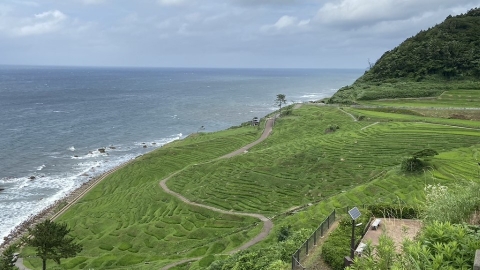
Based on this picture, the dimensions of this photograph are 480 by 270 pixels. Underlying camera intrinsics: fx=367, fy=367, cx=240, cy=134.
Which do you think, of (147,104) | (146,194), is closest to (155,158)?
(146,194)

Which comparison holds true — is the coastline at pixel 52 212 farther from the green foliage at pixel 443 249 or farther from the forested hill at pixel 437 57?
the forested hill at pixel 437 57

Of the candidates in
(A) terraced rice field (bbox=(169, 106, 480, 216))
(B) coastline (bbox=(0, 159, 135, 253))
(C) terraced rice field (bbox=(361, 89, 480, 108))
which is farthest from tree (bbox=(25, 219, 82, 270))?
(C) terraced rice field (bbox=(361, 89, 480, 108))

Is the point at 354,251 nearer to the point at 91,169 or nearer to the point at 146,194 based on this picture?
the point at 146,194

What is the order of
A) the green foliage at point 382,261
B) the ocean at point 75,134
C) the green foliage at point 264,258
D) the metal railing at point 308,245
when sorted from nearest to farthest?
1. the green foliage at point 382,261
2. the metal railing at point 308,245
3. the green foliage at point 264,258
4. the ocean at point 75,134

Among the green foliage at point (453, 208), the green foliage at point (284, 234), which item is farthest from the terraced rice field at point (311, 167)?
the green foliage at point (453, 208)

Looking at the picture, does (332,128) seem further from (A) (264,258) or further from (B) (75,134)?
(B) (75,134)
